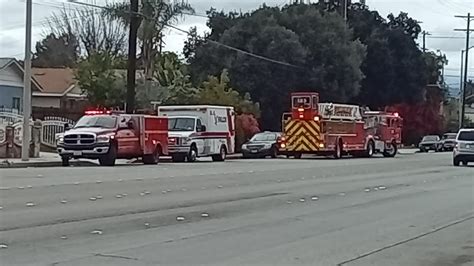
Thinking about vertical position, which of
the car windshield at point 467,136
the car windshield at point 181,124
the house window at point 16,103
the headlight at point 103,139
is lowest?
the headlight at point 103,139

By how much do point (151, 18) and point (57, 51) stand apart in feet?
142

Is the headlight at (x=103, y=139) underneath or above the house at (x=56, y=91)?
underneath

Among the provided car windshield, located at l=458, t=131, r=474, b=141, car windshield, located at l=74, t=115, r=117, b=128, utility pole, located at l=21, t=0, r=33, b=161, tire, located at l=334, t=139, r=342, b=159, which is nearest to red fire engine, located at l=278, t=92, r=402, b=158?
tire, located at l=334, t=139, r=342, b=159

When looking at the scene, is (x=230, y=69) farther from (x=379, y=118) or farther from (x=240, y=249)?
(x=240, y=249)

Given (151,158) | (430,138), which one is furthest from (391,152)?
(151,158)

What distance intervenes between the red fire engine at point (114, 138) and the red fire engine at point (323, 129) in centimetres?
1078

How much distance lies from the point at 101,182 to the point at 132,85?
17101 millimetres

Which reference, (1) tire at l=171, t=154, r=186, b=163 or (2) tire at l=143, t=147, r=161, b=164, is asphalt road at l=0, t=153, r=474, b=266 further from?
(1) tire at l=171, t=154, r=186, b=163

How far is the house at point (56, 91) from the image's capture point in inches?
2744

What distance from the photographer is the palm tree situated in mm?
51812

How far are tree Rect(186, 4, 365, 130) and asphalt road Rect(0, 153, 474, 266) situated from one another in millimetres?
34165

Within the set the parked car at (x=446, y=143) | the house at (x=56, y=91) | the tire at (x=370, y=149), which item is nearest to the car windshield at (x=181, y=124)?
the tire at (x=370, y=149)

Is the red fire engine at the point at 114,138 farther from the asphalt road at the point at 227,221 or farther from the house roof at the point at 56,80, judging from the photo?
the house roof at the point at 56,80

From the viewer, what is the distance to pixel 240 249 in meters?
12.7
